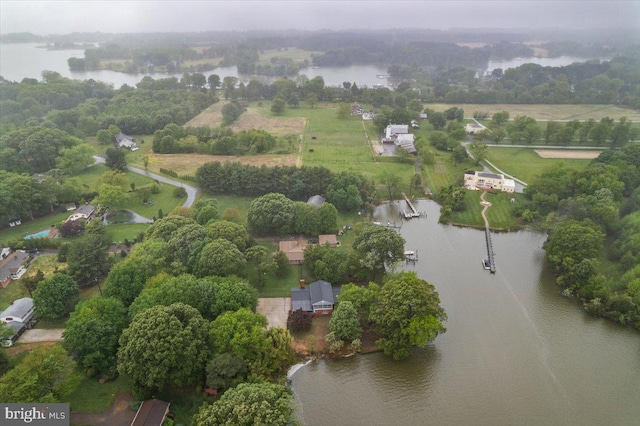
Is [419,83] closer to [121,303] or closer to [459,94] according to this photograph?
[459,94]

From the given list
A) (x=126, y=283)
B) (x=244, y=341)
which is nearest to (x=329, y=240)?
(x=244, y=341)

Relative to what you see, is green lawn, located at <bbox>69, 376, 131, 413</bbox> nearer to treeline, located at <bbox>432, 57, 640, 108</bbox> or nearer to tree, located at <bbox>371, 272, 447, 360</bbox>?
tree, located at <bbox>371, 272, 447, 360</bbox>

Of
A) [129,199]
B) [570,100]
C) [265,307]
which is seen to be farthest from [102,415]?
[570,100]

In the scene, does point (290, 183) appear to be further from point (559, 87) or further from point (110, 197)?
point (559, 87)

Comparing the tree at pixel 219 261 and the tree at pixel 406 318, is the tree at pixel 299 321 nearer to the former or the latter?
the tree at pixel 406 318

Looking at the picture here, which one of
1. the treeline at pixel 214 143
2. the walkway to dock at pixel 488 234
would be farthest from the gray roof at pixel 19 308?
the walkway to dock at pixel 488 234

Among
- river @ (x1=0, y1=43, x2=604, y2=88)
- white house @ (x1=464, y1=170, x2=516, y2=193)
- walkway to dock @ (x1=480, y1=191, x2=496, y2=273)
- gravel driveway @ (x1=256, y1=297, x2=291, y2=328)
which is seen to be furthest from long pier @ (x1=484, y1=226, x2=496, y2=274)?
river @ (x1=0, y1=43, x2=604, y2=88)
